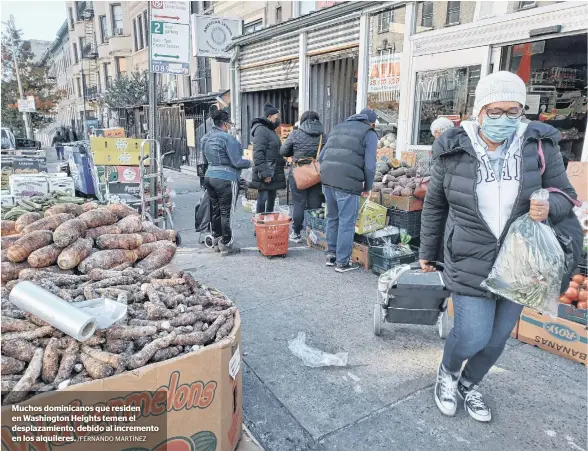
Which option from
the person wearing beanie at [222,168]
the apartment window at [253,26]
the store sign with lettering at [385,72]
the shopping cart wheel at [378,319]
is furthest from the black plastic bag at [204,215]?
the apartment window at [253,26]

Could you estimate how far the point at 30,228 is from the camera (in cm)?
314

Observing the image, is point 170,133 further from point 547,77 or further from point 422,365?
point 422,365

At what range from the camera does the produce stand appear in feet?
5.70

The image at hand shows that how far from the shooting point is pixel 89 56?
37.1 meters

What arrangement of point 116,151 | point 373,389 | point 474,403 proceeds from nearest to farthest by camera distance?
point 474,403 < point 373,389 < point 116,151

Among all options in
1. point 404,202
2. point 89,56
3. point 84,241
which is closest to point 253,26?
point 404,202

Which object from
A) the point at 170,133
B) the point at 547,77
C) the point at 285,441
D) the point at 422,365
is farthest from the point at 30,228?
the point at 170,133

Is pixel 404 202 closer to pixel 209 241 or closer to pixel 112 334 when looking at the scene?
pixel 209 241

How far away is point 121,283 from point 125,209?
56.1 inches

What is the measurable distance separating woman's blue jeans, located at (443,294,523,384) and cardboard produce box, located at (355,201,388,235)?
115 inches

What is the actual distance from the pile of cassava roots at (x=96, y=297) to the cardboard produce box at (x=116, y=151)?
3.33 m

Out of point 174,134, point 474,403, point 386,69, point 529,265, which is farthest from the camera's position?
point 174,134

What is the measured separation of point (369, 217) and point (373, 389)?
2826 mm

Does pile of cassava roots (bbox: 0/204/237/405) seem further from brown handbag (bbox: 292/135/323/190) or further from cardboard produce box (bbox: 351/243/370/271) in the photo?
brown handbag (bbox: 292/135/323/190)
